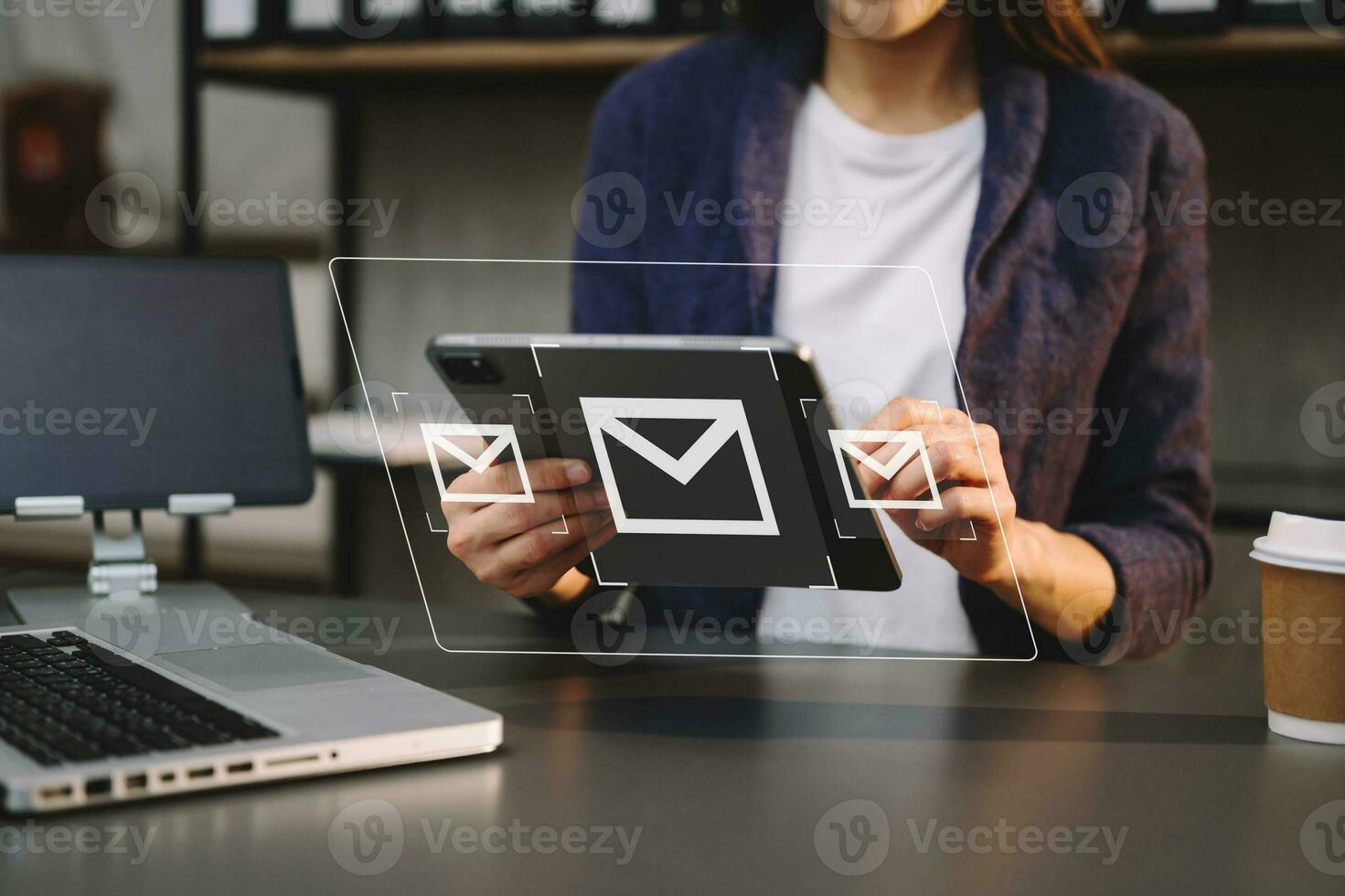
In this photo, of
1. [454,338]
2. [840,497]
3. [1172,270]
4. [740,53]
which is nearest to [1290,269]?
[1172,270]

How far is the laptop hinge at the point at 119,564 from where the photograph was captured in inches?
42.9

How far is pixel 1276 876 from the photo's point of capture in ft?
1.76

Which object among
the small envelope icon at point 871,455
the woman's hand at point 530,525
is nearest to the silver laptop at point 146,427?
the woman's hand at point 530,525

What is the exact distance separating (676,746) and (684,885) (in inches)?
8.0

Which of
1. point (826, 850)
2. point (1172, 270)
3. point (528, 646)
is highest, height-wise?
point (1172, 270)

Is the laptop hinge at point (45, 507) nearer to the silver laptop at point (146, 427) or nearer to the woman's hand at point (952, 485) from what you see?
the silver laptop at point (146, 427)

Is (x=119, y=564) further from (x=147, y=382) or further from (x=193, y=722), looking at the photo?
(x=193, y=722)

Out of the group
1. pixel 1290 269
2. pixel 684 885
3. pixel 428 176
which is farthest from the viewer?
pixel 428 176

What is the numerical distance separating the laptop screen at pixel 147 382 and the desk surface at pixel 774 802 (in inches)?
12.8

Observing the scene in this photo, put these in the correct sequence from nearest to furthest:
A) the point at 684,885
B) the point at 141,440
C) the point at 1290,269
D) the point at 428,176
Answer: the point at 684,885 < the point at 141,440 < the point at 1290,269 < the point at 428,176

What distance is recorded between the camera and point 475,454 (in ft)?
2.70

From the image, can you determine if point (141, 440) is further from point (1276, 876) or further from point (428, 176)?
point (428, 176)
